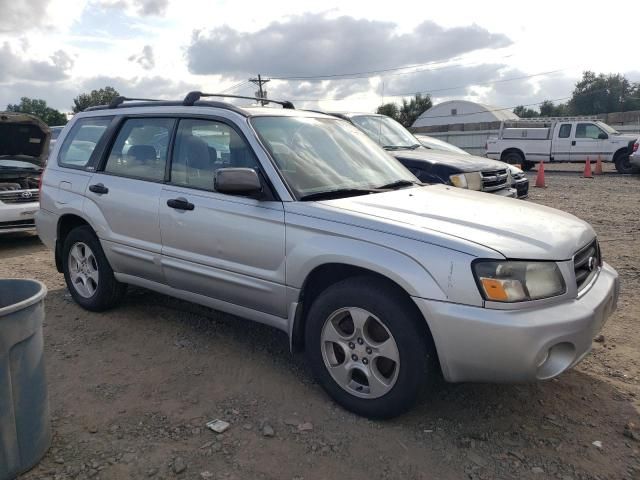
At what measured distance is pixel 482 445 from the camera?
2934mm

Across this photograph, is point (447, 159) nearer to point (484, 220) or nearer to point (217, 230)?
point (484, 220)

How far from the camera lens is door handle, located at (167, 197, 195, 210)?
12.6 feet

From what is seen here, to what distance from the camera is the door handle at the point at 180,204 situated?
384 cm

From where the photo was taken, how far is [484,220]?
3.17 meters

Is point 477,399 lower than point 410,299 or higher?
lower

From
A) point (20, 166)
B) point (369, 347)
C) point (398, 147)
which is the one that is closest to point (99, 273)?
point (369, 347)

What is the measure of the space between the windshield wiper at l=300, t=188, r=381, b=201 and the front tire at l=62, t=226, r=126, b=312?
2.14 metres

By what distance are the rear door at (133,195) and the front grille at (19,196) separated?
3.66 metres

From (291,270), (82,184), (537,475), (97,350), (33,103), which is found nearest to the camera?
(537,475)

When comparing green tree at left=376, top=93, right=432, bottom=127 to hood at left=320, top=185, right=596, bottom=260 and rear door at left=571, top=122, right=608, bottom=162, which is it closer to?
rear door at left=571, top=122, right=608, bottom=162

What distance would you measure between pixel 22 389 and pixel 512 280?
239cm

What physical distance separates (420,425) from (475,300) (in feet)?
2.86

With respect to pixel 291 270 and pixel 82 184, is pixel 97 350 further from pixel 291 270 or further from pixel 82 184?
pixel 291 270

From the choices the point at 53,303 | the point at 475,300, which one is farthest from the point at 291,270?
the point at 53,303
